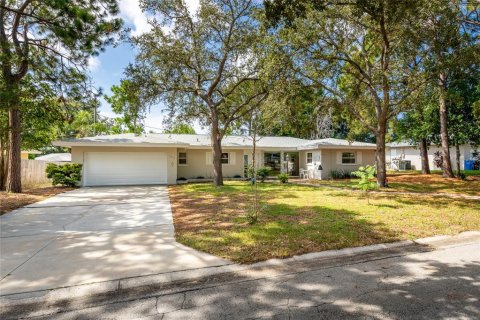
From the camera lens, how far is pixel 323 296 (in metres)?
3.05

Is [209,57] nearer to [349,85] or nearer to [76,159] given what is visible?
[349,85]

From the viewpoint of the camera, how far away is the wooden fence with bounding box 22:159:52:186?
629 inches

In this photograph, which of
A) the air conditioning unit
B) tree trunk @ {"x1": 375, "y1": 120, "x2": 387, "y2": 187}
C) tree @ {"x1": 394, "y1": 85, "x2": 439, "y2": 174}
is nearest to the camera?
tree trunk @ {"x1": 375, "y1": 120, "x2": 387, "y2": 187}

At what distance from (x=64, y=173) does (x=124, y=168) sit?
3197 mm

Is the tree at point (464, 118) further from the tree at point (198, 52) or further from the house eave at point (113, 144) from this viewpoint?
the house eave at point (113, 144)

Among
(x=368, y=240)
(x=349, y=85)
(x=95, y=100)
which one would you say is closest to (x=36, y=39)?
(x=95, y=100)

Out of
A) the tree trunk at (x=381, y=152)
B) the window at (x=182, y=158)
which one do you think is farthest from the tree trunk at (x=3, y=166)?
the tree trunk at (x=381, y=152)

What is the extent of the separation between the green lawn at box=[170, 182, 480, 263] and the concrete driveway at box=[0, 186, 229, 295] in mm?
495

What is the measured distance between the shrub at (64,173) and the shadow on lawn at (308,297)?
14.2 meters

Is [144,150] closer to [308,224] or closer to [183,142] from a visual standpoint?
[183,142]

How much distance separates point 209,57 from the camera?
14.6m

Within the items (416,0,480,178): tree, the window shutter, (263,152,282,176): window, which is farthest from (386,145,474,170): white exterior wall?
the window shutter

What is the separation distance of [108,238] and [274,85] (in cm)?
974

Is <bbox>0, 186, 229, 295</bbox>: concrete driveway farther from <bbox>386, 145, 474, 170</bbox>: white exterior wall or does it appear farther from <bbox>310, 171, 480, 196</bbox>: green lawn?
<bbox>386, 145, 474, 170</bbox>: white exterior wall
